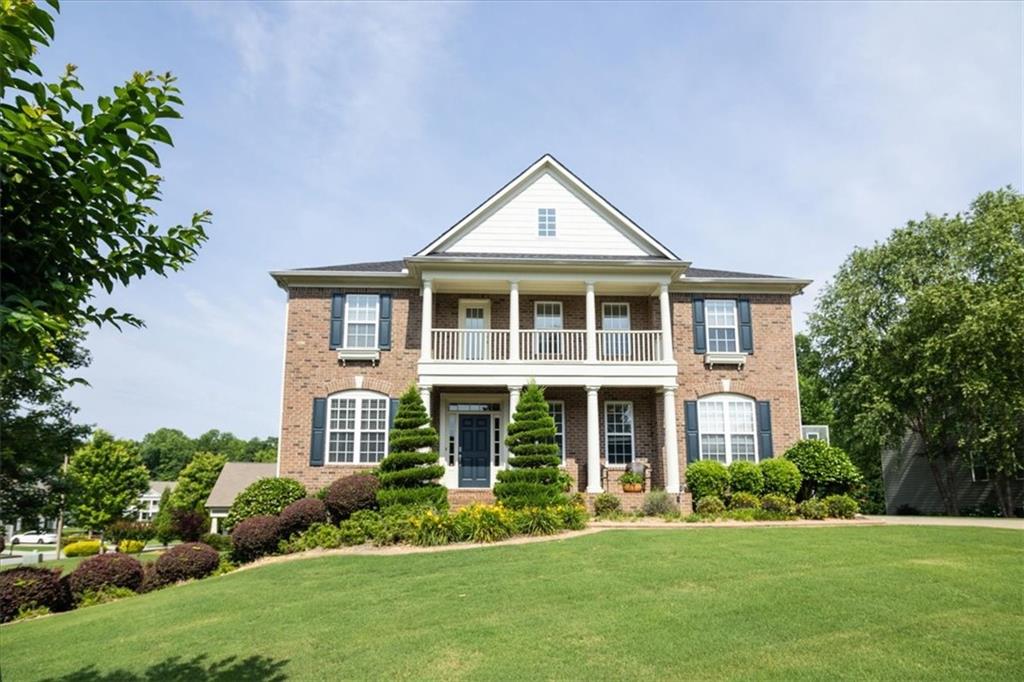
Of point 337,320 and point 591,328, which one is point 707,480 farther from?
point 337,320

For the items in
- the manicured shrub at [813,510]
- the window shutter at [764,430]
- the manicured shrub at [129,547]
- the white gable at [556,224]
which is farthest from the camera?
the manicured shrub at [129,547]

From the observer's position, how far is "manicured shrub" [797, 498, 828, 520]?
1563 cm

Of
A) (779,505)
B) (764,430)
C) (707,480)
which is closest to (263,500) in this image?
(707,480)

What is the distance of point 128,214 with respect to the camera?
11.2 ft

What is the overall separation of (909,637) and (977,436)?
68.6 feet

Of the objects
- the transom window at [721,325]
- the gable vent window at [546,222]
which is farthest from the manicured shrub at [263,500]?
the transom window at [721,325]

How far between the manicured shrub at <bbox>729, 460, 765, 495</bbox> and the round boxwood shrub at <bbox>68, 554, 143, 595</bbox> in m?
14.5

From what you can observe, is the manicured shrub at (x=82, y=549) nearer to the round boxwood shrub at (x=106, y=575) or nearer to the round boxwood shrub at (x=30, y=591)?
the round boxwood shrub at (x=30, y=591)

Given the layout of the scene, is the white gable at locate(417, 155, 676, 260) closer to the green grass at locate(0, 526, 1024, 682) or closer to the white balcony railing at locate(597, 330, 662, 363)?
the white balcony railing at locate(597, 330, 662, 363)

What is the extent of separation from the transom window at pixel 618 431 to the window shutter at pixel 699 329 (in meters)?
2.75

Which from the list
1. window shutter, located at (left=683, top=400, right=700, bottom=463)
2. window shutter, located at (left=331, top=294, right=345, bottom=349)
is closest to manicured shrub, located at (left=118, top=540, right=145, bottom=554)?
window shutter, located at (left=331, top=294, right=345, bottom=349)

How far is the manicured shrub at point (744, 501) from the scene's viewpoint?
1642 cm

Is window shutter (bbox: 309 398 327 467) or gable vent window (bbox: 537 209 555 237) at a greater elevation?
gable vent window (bbox: 537 209 555 237)

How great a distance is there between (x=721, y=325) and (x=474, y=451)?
8672 mm
